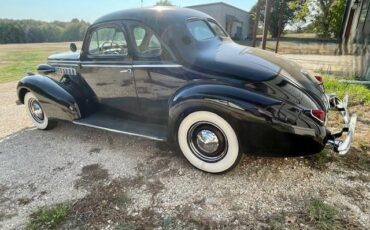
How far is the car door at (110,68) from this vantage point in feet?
12.6

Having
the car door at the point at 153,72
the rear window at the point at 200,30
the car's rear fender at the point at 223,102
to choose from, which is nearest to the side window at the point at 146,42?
the car door at the point at 153,72

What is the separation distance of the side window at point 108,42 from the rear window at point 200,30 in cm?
93

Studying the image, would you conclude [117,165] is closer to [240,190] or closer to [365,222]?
[240,190]

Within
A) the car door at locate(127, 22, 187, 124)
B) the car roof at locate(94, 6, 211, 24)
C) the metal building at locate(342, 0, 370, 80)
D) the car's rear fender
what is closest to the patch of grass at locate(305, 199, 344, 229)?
the car's rear fender

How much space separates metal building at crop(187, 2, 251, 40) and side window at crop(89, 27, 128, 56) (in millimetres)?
24273

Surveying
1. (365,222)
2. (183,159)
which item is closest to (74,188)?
(183,159)

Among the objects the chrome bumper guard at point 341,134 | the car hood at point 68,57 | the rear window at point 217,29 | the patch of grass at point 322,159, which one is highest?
the rear window at point 217,29

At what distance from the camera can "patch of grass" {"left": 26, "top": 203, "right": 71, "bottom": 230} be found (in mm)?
2617

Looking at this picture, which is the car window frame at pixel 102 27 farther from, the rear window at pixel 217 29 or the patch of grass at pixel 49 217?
the patch of grass at pixel 49 217

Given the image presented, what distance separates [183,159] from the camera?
3.63 m

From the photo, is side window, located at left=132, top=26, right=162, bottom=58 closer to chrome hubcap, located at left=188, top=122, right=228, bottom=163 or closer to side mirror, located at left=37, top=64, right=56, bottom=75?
chrome hubcap, located at left=188, top=122, right=228, bottom=163

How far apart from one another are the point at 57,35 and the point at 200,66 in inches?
1685

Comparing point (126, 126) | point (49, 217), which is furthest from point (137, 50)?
point (49, 217)

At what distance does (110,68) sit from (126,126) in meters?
0.86
